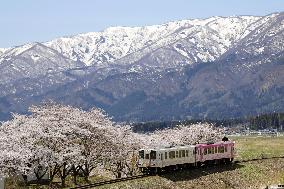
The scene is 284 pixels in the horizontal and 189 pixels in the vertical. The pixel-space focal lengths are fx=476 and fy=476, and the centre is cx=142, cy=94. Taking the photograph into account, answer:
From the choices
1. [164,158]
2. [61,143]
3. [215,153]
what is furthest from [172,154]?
[61,143]

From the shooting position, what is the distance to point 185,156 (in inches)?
2345

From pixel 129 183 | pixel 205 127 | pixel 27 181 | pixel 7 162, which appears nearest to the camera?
pixel 129 183

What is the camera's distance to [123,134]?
70.6m

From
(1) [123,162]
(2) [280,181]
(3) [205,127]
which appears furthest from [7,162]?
(3) [205,127]

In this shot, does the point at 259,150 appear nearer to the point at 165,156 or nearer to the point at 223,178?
the point at 223,178

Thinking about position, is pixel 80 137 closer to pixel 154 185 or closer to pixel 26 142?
pixel 26 142

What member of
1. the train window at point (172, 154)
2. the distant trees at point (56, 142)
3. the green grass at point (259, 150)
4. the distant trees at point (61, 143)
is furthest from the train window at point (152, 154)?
the green grass at point (259, 150)

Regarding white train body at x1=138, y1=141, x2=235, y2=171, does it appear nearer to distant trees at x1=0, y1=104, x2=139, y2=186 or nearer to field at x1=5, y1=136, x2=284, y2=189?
field at x1=5, y1=136, x2=284, y2=189

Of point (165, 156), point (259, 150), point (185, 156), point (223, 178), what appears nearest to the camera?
point (165, 156)

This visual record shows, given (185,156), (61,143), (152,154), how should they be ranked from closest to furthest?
(152,154), (61,143), (185,156)

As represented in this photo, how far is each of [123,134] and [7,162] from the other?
2151 cm

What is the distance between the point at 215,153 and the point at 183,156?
834cm

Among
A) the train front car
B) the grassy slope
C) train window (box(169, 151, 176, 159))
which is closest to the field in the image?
the grassy slope

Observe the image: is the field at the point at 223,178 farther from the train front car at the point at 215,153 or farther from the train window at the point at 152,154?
the train window at the point at 152,154
